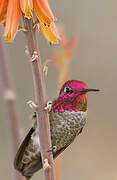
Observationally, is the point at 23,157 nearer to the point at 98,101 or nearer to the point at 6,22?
the point at 6,22

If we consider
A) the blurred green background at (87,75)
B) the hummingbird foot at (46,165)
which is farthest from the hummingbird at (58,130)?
the blurred green background at (87,75)

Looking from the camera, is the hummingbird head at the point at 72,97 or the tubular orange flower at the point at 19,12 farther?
the hummingbird head at the point at 72,97

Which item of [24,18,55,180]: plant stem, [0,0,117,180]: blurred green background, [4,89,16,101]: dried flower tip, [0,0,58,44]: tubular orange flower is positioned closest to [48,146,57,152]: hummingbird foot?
[24,18,55,180]: plant stem

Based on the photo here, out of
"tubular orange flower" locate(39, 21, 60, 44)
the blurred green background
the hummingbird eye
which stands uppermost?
"tubular orange flower" locate(39, 21, 60, 44)

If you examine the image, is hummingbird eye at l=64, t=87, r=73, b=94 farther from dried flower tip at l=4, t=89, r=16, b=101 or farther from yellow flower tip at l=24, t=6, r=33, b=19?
yellow flower tip at l=24, t=6, r=33, b=19

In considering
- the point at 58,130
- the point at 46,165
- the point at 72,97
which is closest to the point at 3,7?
the point at 46,165

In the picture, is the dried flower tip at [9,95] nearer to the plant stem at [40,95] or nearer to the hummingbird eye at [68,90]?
the hummingbird eye at [68,90]
